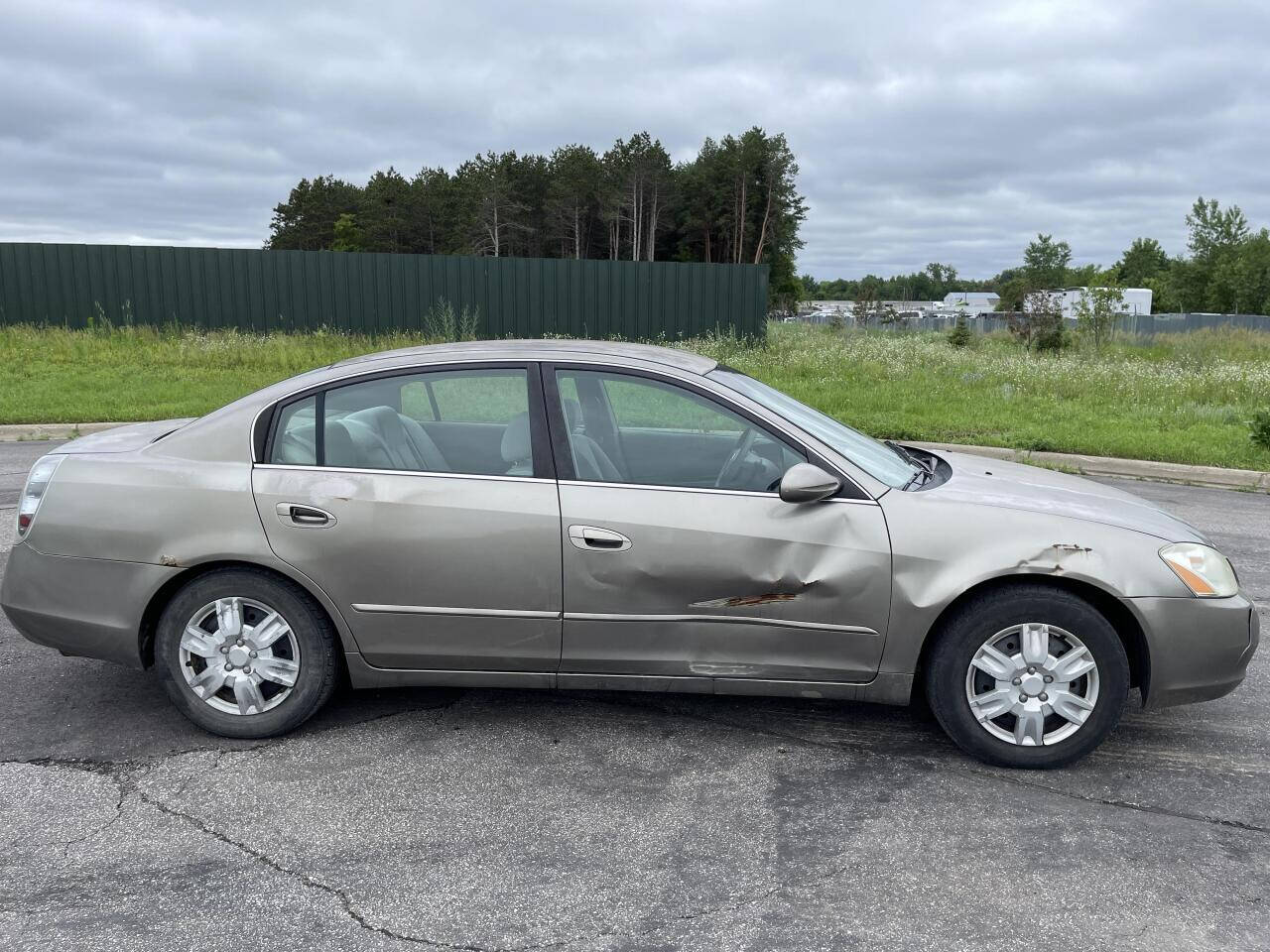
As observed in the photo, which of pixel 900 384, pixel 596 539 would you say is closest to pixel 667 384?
pixel 596 539

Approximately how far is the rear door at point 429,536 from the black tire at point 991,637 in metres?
1.45

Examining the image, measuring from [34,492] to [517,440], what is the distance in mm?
1994

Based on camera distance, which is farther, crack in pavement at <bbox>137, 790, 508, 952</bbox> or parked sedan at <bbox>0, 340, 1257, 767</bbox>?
parked sedan at <bbox>0, 340, 1257, 767</bbox>

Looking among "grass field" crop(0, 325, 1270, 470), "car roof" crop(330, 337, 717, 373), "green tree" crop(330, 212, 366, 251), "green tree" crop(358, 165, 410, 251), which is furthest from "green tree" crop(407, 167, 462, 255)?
"car roof" crop(330, 337, 717, 373)

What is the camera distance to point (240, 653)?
3891mm

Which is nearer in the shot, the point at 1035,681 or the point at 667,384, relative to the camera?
the point at 1035,681

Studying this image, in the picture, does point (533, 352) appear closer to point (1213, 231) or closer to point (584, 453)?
point (584, 453)

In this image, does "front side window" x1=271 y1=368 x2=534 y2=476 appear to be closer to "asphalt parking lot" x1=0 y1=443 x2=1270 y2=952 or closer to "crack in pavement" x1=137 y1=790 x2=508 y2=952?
"asphalt parking lot" x1=0 y1=443 x2=1270 y2=952

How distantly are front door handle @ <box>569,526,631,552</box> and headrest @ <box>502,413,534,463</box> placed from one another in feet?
1.26

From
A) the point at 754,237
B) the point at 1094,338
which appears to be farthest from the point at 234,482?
the point at 754,237

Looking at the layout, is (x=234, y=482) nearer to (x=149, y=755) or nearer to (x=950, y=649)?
(x=149, y=755)

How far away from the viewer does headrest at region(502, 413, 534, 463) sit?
12.8 feet

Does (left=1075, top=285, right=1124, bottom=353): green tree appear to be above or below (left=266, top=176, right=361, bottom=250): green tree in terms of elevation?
below

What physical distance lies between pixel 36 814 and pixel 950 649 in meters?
3.21
